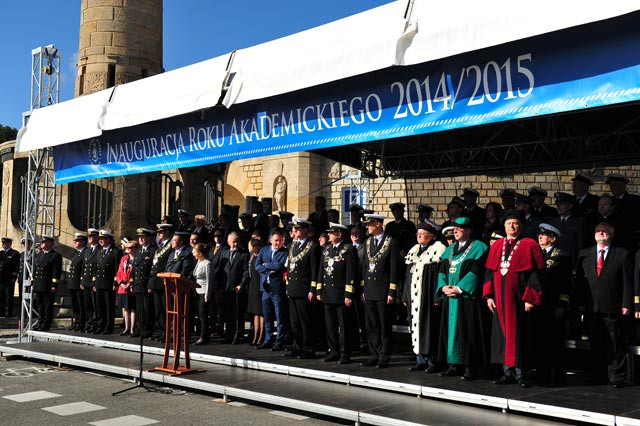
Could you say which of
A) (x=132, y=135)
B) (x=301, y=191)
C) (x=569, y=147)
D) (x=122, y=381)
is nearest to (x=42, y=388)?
(x=122, y=381)

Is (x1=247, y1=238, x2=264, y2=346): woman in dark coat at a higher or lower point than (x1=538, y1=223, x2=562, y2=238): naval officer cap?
lower

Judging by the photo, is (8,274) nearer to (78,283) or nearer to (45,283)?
(45,283)

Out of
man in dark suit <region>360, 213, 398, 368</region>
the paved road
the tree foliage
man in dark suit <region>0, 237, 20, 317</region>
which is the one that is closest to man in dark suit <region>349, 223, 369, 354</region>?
man in dark suit <region>360, 213, 398, 368</region>

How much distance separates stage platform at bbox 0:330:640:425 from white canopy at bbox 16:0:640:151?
9.56 ft

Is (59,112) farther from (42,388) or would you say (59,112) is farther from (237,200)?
(237,200)

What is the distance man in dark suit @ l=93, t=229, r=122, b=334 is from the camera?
36.4 feet

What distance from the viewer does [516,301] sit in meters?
6.23

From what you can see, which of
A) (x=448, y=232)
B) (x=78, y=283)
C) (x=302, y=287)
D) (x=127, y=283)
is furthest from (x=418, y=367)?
A: (x=78, y=283)

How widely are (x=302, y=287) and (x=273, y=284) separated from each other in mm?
702

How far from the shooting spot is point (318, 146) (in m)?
7.22

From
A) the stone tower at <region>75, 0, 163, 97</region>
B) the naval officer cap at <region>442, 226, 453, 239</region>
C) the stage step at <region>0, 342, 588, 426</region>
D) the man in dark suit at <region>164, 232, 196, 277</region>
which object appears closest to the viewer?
the stage step at <region>0, 342, 588, 426</region>

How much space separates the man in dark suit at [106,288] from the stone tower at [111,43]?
28.6ft

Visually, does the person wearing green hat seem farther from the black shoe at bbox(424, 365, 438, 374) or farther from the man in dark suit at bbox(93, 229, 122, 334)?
the man in dark suit at bbox(93, 229, 122, 334)

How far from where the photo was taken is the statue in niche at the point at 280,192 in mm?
21797
